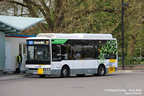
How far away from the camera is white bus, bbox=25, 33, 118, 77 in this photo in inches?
842

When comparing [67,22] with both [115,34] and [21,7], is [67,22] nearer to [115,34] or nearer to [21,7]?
[21,7]

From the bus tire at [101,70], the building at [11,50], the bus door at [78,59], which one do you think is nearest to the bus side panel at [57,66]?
the bus door at [78,59]

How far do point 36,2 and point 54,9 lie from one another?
2.20 m

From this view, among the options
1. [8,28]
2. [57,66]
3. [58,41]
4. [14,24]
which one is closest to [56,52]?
[58,41]

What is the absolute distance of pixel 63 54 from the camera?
71.7ft

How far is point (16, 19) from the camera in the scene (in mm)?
25984

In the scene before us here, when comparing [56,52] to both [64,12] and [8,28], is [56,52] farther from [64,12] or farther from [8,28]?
[64,12]

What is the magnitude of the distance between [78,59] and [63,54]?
1.34 metres

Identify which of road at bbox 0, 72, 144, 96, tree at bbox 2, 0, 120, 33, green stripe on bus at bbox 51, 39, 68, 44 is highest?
tree at bbox 2, 0, 120, 33

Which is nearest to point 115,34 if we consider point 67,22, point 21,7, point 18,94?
point 67,22

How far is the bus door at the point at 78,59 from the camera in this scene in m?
22.5

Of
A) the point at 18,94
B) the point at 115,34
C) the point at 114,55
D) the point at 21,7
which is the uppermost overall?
the point at 21,7

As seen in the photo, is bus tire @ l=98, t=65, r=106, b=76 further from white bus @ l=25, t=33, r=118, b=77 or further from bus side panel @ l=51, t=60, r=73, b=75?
bus side panel @ l=51, t=60, r=73, b=75

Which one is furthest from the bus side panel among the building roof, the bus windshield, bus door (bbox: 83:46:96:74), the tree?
the tree
